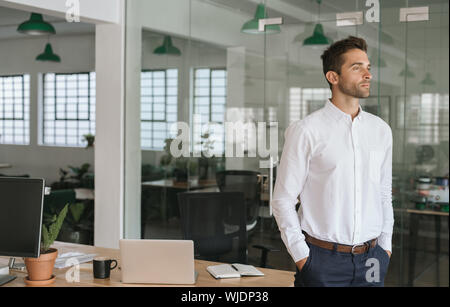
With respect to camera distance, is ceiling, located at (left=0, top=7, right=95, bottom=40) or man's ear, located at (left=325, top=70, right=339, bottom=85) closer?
man's ear, located at (left=325, top=70, right=339, bottom=85)

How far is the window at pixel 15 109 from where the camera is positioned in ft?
39.5

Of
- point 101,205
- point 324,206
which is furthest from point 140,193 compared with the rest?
point 324,206

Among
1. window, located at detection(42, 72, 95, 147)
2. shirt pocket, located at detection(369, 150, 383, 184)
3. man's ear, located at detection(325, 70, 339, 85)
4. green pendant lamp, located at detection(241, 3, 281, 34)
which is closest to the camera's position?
shirt pocket, located at detection(369, 150, 383, 184)

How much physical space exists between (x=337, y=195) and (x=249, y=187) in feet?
5.95

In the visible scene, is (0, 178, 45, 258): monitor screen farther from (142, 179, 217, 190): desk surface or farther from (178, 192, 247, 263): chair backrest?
(142, 179, 217, 190): desk surface

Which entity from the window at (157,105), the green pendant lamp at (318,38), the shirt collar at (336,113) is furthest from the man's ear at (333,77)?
the window at (157,105)

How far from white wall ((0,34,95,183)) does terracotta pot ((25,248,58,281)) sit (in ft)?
27.9

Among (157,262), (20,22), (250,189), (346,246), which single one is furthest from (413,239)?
(20,22)

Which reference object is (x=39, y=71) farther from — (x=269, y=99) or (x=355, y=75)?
(x=355, y=75)

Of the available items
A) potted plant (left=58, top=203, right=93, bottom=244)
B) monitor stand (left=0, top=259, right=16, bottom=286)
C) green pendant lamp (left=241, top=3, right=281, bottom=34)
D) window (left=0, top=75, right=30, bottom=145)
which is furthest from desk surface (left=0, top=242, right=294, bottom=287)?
window (left=0, top=75, right=30, bottom=145)

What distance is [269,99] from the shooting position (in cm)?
444

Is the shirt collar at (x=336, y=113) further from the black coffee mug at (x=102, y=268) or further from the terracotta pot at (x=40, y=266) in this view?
the terracotta pot at (x=40, y=266)

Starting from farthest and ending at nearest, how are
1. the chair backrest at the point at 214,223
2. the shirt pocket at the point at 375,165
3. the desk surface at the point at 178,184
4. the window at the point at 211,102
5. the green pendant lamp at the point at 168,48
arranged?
the green pendant lamp at the point at 168,48 < the desk surface at the point at 178,184 < the window at the point at 211,102 < the chair backrest at the point at 214,223 < the shirt pocket at the point at 375,165

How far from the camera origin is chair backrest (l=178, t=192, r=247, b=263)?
3938 millimetres
